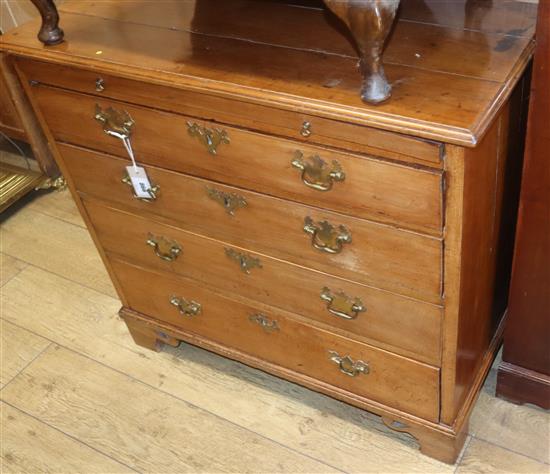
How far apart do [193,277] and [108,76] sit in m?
0.51

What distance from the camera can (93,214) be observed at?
162 cm

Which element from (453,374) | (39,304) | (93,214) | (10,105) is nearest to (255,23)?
(93,214)

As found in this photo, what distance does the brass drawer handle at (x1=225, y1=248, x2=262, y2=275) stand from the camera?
4.61 feet

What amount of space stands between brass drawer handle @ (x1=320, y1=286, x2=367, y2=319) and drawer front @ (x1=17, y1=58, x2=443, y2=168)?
0.35 meters

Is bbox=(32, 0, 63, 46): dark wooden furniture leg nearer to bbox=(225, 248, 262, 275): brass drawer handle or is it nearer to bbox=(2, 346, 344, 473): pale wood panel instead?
bbox=(225, 248, 262, 275): brass drawer handle

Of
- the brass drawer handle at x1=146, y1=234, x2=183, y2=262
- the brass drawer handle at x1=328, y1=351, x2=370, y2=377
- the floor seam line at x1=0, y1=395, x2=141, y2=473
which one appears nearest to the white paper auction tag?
the brass drawer handle at x1=146, y1=234, x2=183, y2=262

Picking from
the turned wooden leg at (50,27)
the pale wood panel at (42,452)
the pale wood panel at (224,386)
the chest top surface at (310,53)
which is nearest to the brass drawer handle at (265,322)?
the pale wood panel at (224,386)

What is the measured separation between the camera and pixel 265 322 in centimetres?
154

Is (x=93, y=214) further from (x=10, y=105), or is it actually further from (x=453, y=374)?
(x=10, y=105)

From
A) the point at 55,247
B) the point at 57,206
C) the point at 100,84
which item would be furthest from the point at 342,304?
the point at 57,206

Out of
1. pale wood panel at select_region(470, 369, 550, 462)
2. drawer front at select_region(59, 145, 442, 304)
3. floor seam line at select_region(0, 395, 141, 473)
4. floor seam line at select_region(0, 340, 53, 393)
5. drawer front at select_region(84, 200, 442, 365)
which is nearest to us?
drawer front at select_region(59, 145, 442, 304)

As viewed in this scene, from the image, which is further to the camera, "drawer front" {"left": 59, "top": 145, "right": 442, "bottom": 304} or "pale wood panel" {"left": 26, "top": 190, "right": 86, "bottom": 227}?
"pale wood panel" {"left": 26, "top": 190, "right": 86, "bottom": 227}

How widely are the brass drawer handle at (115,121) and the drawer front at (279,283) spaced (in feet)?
0.78

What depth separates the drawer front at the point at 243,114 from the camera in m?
1.04
